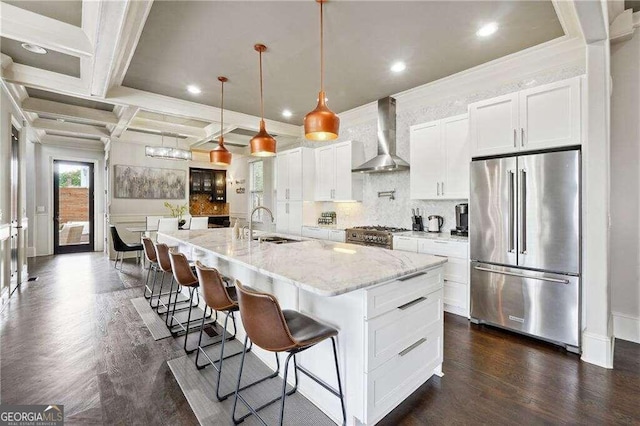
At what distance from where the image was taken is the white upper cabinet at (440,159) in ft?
11.8

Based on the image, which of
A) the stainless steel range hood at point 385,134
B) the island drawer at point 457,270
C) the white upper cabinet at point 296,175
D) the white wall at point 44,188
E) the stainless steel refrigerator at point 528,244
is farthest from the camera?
the white wall at point 44,188

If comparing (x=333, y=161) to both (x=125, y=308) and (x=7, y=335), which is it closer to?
(x=125, y=308)

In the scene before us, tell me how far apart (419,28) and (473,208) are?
6.21ft

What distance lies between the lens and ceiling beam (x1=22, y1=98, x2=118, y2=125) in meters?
4.70

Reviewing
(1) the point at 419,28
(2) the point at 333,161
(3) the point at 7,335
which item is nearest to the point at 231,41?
(1) the point at 419,28

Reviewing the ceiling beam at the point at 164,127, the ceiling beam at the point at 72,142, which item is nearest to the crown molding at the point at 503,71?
the ceiling beam at the point at 164,127

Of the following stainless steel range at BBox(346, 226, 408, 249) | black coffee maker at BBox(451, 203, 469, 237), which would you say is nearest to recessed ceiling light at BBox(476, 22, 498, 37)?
black coffee maker at BBox(451, 203, 469, 237)

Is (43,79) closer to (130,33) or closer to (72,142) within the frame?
(130,33)

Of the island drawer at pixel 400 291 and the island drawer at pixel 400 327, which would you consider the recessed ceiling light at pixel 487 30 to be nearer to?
the island drawer at pixel 400 291

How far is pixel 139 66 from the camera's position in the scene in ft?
11.5

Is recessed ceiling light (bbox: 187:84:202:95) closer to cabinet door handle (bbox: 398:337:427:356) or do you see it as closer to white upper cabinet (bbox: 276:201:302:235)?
white upper cabinet (bbox: 276:201:302:235)

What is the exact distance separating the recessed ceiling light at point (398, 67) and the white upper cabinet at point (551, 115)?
131 centimetres

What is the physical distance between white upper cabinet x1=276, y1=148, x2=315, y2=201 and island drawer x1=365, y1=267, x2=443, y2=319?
12.6 ft

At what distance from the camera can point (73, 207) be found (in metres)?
7.85
